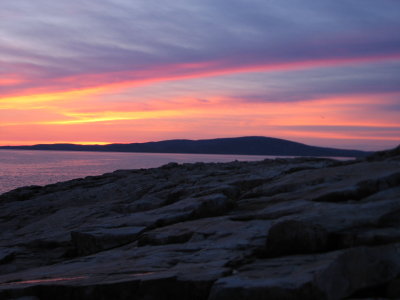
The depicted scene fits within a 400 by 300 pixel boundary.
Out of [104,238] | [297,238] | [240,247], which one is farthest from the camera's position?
[104,238]

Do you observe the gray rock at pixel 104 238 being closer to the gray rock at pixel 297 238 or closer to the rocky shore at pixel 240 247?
the rocky shore at pixel 240 247

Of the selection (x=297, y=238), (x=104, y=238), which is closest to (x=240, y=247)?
(x=297, y=238)

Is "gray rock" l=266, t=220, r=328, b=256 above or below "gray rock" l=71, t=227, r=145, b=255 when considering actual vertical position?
above

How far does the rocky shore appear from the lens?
812 centimetres

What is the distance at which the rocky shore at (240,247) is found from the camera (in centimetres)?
812

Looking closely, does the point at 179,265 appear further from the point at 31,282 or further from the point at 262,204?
the point at 262,204

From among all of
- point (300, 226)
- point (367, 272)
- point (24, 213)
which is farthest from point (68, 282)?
point (24, 213)

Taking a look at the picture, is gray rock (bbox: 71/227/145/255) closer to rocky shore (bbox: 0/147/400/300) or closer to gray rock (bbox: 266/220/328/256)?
rocky shore (bbox: 0/147/400/300)

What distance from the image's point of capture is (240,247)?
1054 centimetres

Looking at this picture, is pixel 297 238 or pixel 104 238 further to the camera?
pixel 104 238

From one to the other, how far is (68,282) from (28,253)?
6.90 metres

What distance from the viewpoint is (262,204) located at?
14.2 metres

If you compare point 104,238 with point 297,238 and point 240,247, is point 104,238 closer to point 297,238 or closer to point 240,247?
point 240,247

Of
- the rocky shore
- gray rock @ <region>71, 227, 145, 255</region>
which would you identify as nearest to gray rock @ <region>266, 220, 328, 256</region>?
the rocky shore
